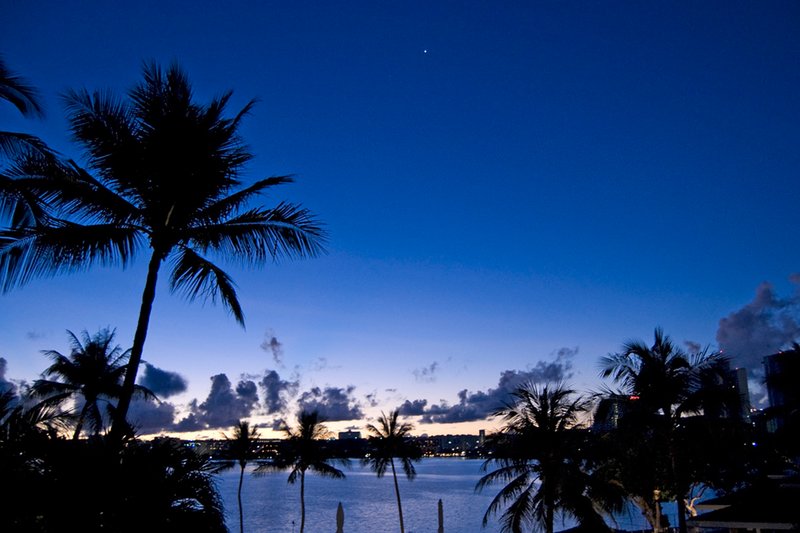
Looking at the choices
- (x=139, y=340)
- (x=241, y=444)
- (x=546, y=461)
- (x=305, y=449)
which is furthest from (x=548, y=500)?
(x=241, y=444)

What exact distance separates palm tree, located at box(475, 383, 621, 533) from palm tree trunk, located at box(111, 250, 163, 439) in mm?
13107

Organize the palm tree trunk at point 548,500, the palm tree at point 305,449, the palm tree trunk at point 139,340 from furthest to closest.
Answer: the palm tree at point 305,449 < the palm tree trunk at point 548,500 < the palm tree trunk at point 139,340

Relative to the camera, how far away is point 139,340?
27.0 feet

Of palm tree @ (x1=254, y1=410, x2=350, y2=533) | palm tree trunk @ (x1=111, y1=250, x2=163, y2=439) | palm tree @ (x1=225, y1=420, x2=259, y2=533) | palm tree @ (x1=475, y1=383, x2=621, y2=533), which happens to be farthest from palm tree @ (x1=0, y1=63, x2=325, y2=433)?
palm tree @ (x1=225, y1=420, x2=259, y2=533)

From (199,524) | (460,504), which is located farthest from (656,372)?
(460,504)

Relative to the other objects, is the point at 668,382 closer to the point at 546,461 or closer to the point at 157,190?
the point at 546,461

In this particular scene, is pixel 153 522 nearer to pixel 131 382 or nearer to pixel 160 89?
pixel 131 382

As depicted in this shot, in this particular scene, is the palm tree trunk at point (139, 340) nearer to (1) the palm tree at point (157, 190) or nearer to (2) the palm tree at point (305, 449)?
(1) the palm tree at point (157, 190)

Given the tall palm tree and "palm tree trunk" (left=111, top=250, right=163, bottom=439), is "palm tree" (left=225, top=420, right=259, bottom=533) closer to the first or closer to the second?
the tall palm tree

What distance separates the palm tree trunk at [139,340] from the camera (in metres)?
7.75

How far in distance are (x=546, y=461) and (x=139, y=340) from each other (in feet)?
48.7

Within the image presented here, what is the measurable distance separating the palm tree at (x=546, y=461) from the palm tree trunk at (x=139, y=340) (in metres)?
13.1

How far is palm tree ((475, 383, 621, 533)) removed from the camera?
60.4 ft

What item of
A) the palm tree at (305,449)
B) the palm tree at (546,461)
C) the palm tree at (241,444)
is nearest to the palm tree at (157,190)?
the palm tree at (546,461)
